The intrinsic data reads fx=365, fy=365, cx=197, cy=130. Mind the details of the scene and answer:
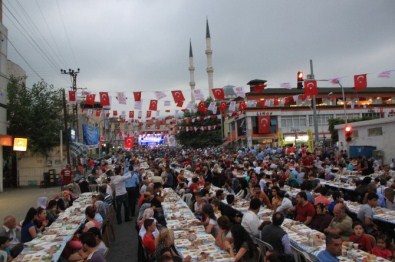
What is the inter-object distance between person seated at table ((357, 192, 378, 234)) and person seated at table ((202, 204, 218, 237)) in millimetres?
3195

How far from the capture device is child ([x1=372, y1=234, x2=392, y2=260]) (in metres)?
6.05

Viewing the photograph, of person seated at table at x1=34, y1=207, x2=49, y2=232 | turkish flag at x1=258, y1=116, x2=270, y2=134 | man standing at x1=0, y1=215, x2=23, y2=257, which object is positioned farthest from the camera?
turkish flag at x1=258, y1=116, x2=270, y2=134

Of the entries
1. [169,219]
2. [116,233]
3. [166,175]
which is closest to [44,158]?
[166,175]

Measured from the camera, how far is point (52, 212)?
1037cm

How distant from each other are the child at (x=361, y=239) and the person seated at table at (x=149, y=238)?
369 cm

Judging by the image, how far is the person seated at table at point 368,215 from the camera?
7.76 meters

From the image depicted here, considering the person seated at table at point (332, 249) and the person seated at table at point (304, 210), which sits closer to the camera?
the person seated at table at point (332, 249)

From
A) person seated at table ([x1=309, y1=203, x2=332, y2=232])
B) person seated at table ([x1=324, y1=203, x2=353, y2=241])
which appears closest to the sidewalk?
person seated at table ([x1=309, y1=203, x2=332, y2=232])

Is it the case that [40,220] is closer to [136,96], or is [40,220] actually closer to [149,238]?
[149,238]

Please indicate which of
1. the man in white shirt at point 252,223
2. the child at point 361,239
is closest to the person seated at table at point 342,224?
the child at point 361,239

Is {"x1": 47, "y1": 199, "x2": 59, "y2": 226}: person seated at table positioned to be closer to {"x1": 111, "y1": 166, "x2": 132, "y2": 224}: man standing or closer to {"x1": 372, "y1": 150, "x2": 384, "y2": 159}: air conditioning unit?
{"x1": 111, "y1": 166, "x2": 132, "y2": 224}: man standing

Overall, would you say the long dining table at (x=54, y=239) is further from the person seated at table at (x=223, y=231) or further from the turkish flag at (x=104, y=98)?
the turkish flag at (x=104, y=98)

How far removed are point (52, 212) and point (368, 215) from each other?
8.24 m

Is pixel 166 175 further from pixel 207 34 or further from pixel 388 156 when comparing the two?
pixel 207 34
